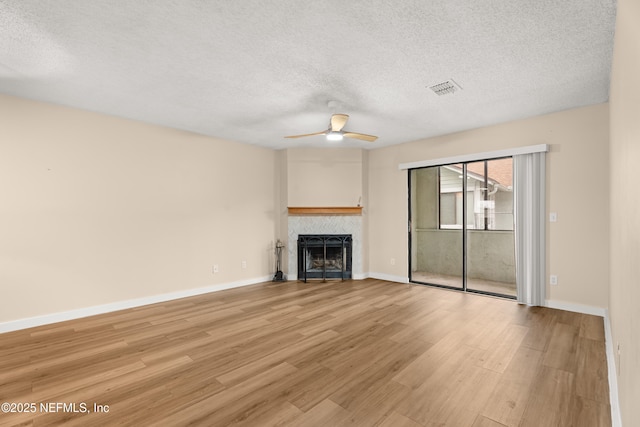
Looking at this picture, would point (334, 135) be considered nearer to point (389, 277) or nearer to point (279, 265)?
point (279, 265)

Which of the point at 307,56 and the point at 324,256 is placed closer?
the point at 307,56

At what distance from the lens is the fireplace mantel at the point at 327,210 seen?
5625 mm

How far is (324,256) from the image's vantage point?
18.1 ft

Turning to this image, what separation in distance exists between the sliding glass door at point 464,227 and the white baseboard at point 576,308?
0.55m

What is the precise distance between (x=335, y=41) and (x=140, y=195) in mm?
3423

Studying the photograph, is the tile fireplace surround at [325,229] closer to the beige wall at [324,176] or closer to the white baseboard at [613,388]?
the beige wall at [324,176]

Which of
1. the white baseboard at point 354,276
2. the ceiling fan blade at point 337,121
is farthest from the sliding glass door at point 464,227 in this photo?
the ceiling fan blade at point 337,121

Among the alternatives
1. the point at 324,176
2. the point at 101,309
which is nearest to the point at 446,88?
the point at 324,176

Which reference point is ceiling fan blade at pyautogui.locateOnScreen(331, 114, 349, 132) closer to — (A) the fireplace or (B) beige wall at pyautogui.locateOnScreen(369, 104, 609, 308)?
(B) beige wall at pyautogui.locateOnScreen(369, 104, 609, 308)

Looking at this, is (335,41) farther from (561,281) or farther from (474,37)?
(561,281)

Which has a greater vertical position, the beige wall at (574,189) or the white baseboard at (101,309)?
Result: the beige wall at (574,189)

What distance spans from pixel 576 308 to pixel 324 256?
364 cm

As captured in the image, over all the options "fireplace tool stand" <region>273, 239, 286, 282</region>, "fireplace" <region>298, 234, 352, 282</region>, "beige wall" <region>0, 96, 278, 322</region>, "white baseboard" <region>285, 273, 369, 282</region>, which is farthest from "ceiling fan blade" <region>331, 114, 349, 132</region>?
"white baseboard" <region>285, 273, 369, 282</region>

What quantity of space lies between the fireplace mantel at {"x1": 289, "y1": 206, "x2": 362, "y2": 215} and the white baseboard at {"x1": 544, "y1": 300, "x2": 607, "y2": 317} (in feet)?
10.4
